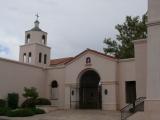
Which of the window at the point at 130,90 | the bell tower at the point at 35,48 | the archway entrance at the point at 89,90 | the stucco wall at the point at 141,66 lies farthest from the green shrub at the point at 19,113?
the bell tower at the point at 35,48

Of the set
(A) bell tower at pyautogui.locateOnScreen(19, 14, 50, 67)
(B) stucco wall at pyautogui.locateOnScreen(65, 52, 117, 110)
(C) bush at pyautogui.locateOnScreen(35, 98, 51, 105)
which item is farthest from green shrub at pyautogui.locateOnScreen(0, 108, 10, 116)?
(A) bell tower at pyautogui.locateOnScreen(19, 14, 50, 67)

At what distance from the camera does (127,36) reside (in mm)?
42438

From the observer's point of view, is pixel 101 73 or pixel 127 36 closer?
pixel 101 73

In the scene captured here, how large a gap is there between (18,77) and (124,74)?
10474 mm

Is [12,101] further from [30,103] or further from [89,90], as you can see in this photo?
[89,90]

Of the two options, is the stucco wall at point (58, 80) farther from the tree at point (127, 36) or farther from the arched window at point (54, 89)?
the tree at point (127, 36)

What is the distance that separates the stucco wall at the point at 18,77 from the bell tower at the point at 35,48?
6809 mm

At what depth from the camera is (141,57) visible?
25266mm

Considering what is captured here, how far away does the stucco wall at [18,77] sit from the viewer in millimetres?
29494

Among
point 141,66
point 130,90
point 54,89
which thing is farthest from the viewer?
point 54,89

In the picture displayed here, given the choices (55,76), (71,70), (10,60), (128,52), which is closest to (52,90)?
(55,76)

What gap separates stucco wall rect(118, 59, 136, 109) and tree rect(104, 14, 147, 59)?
11.7 m

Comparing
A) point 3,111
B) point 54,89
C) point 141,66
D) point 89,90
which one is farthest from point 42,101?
point 141,66

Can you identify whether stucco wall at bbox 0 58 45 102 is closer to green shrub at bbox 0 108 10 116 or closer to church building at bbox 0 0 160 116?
church building at bbox 0 0 160 116
